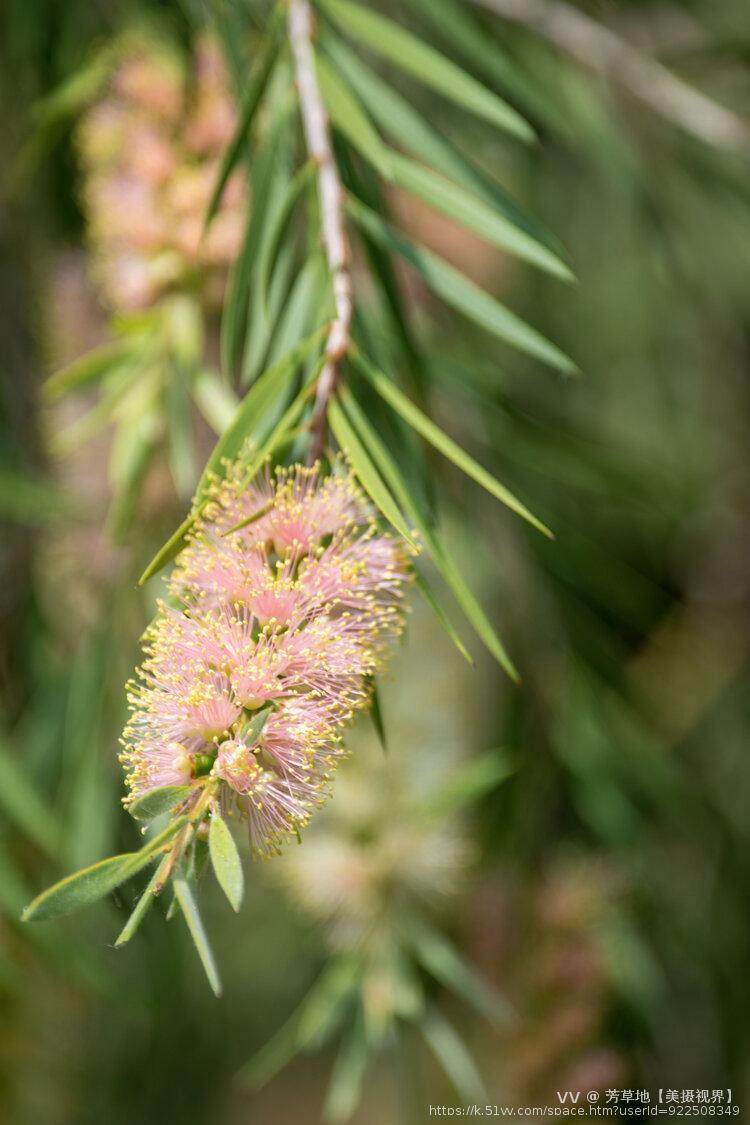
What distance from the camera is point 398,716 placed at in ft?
4.20

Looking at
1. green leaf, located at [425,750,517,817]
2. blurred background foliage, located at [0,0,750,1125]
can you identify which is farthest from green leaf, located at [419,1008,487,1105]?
green leaf, located at [425,750,517,817]

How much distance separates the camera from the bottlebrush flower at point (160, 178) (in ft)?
3.00

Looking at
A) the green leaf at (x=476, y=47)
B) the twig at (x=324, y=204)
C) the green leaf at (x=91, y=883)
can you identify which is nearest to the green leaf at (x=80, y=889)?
the green leaf at (x=91, y=883)

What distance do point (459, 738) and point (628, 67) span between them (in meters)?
0.79

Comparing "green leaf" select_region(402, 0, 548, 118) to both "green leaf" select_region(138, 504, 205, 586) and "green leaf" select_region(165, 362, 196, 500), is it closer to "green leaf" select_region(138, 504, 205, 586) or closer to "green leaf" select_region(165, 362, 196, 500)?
"green leaf" select_region(165, 362, 196, 500)

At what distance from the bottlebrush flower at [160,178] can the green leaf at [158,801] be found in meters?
0.52

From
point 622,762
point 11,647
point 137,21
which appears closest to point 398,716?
point 622,762

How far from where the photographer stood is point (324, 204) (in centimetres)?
70

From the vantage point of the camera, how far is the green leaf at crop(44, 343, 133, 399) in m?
0.84

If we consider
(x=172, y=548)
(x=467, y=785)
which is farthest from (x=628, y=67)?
(x=172, y=548)

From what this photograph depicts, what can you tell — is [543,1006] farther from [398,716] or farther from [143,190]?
[143,190]

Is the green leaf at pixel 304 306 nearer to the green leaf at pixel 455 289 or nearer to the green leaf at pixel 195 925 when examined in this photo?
the green leaf at pixel 455 289

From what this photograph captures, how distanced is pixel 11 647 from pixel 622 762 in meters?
0.67

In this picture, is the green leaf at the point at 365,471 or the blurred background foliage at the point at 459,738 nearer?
the green leaf at the point at 365,471
